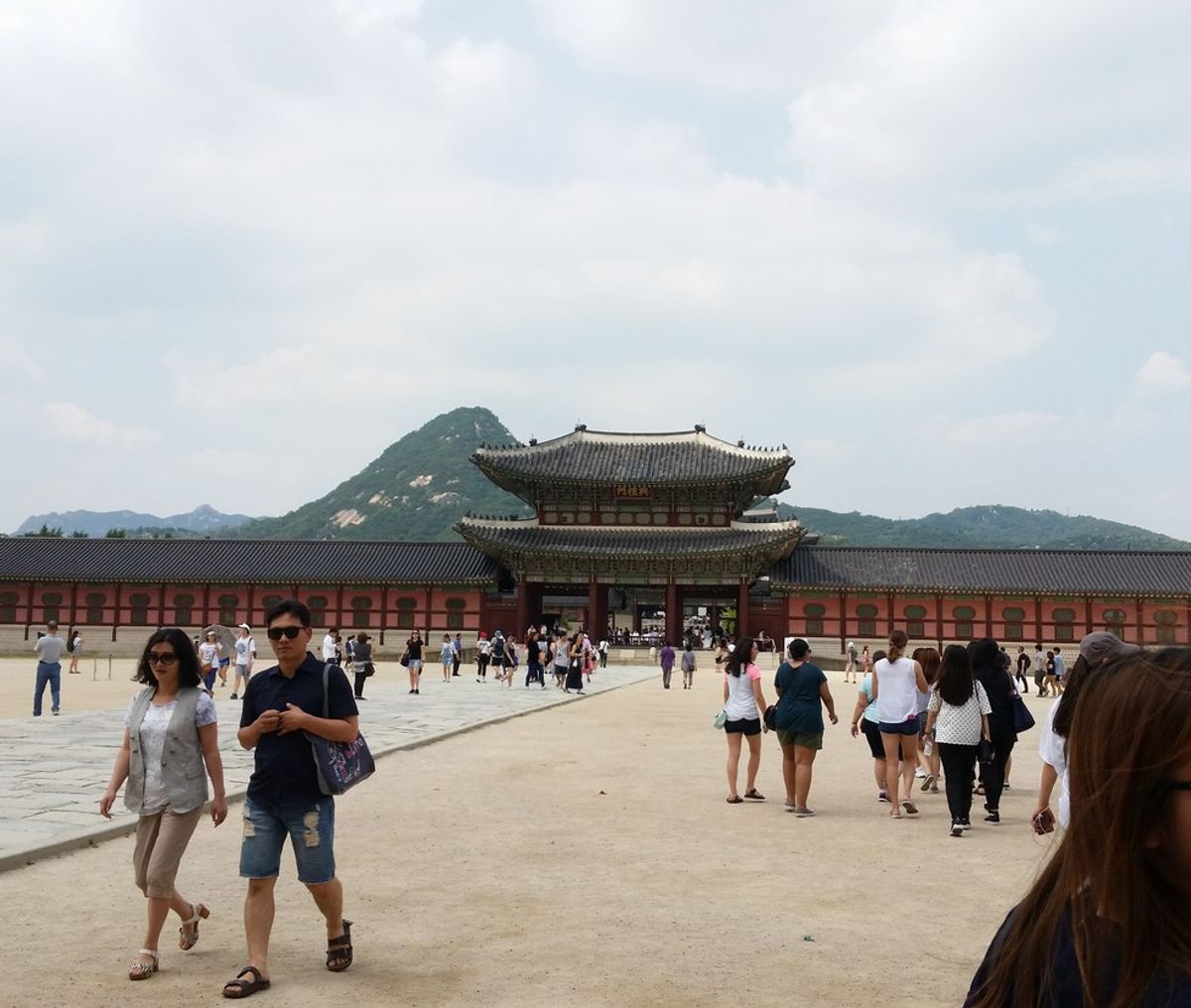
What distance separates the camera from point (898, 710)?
34.4 feet

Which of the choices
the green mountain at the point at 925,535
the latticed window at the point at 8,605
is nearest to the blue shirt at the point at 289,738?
the latticed window at the point at 8,605

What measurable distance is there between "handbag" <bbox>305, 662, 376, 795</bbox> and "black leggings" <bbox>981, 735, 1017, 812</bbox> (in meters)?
6.81

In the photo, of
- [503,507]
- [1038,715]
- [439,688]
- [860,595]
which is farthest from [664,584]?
[503,507]

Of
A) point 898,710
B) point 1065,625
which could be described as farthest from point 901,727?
point 1065,625

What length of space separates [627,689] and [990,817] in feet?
71.8

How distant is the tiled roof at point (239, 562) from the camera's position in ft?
165

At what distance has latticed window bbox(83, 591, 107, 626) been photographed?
50.7 meters

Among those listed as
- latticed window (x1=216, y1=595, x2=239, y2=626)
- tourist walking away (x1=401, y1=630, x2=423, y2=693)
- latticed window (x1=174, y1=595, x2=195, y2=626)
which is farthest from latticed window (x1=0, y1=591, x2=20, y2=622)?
tourist walking away (x1=401, y1=630, x2=423, y2=693)

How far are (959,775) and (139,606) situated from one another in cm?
4802

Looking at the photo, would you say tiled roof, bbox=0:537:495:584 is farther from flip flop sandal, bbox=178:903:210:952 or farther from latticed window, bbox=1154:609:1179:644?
flip flop sandal, bbox=178:903:210:952

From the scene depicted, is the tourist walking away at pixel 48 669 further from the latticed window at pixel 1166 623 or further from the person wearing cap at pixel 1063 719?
the latticed window at pixel 1166 623

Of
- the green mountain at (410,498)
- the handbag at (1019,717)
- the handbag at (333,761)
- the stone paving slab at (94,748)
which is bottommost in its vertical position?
the stone paving slab at (94,748)

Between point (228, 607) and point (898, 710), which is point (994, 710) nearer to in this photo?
point (898, 710)

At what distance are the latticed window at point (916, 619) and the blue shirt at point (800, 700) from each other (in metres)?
A: 39.9
